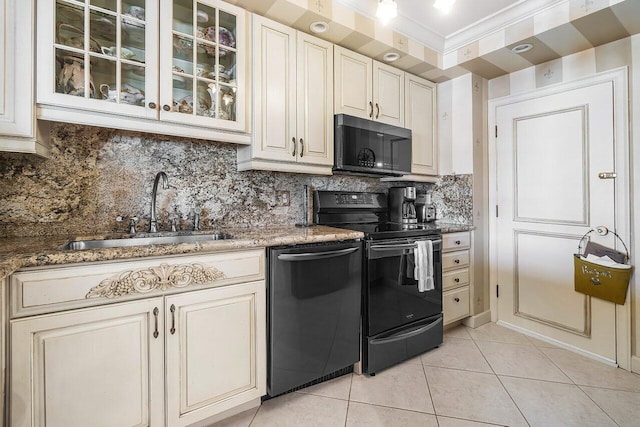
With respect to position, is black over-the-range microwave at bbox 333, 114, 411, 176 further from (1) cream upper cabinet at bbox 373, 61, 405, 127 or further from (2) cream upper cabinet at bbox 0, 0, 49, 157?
(2) cream upper cabinet at bbox 0, 0, 49, 157

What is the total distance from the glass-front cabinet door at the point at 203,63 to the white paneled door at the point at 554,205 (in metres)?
2.39

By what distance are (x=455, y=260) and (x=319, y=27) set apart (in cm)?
212

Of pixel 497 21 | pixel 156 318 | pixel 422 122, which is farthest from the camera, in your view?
pixel 422 122

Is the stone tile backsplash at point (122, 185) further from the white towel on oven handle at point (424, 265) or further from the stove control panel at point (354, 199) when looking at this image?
the white towel on oven handle at point (424, 265)

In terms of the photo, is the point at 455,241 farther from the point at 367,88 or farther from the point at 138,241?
the point at 138,241

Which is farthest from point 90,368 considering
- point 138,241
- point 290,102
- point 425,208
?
point 425,208

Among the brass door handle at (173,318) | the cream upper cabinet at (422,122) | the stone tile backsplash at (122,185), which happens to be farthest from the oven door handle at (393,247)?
the brass door handle at (173,318)

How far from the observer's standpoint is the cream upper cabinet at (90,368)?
1030mm

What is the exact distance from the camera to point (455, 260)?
2521mm

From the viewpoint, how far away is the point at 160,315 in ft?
4.16

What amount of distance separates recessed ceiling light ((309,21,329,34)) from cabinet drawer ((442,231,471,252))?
71.1 inches

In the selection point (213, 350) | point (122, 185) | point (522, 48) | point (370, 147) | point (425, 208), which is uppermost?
point (522, 48)

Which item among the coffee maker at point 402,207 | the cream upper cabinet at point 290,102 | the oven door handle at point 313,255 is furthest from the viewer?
the coffee maker at point 402,207

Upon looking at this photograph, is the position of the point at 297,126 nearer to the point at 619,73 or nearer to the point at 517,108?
the point at 517,108
